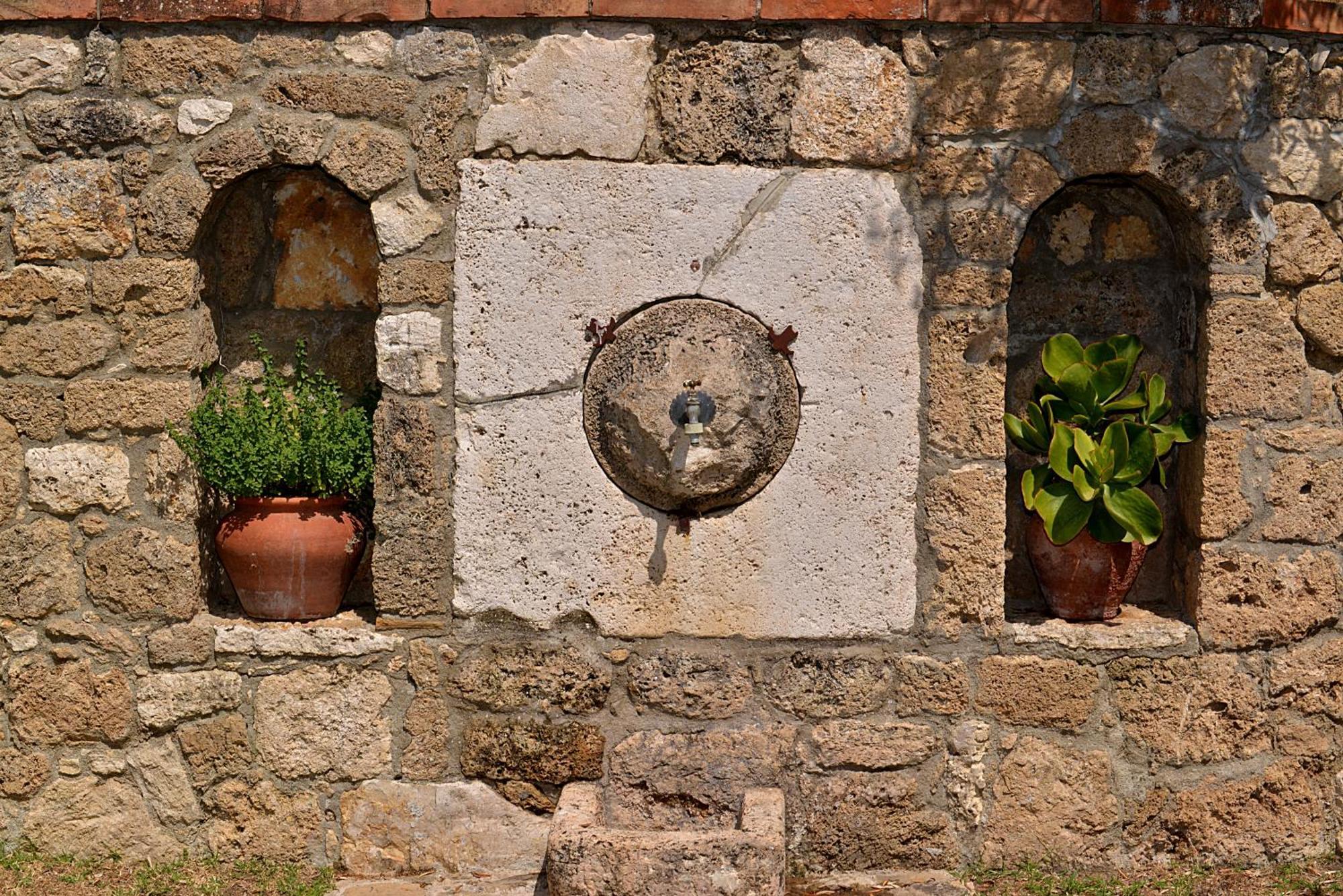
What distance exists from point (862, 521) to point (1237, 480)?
1099 mm

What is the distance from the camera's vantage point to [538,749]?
3.84 m

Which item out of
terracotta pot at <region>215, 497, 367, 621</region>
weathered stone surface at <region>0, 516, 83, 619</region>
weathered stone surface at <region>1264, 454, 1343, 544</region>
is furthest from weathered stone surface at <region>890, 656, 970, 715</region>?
weathered stone surface at <region>0, 516, 83, 619</region>

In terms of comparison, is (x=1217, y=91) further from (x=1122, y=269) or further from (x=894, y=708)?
(x=894, y=708)

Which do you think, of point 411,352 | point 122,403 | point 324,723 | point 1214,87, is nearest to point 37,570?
point 122,403

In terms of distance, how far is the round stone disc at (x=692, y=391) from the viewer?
3.70 metres

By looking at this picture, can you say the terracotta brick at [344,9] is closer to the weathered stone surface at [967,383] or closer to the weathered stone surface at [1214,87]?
the weathered stone surface at [967,383]

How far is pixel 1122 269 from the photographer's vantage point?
13.8 feet

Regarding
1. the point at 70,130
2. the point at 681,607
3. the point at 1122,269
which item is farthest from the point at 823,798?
the point at 70,130

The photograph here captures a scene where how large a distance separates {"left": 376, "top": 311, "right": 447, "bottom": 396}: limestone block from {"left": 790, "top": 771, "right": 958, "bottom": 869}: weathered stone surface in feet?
5.20

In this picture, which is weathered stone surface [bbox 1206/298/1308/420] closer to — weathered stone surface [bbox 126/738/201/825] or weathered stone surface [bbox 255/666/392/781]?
weathered stone surface [bbox 255/666/392/781]

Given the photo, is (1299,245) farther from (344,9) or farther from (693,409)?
(344,9)

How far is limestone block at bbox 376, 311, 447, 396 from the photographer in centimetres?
378

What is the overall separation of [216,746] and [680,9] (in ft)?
8.13

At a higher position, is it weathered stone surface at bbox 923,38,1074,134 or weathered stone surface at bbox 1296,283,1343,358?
weathered stone surface at bbox 923,38,1074,134
